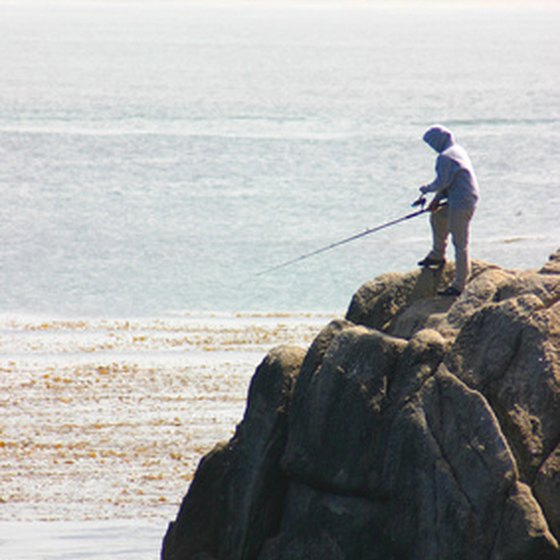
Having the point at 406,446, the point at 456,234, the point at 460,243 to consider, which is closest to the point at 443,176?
the point at 456,234

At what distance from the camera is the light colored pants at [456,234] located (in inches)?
585

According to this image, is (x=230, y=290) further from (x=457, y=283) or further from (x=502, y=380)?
(x=502, y=380)

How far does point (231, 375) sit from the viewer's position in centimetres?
2381

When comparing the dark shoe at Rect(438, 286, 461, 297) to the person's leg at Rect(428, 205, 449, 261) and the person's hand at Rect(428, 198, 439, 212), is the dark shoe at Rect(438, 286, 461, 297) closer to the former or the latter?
the person's leg at Rect(428, 205, 449, 261)

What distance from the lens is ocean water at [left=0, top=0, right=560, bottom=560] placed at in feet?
66.0

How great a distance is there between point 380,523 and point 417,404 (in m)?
1.20

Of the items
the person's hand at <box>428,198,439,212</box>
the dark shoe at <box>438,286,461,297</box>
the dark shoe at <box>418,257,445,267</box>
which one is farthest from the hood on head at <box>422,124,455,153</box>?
the dark shoe at <box>438,286,461,297</box>

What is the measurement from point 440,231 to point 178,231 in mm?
21402

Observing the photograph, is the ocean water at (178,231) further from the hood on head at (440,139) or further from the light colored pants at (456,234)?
the hood on head at (440,139)

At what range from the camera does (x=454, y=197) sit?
1511cm

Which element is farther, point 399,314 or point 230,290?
point 230,290

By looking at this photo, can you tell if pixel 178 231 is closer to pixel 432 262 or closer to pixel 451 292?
pixel 432 262

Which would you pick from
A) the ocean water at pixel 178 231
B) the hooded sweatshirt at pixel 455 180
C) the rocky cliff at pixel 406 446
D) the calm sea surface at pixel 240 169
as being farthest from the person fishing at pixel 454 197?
the calm sea surface at pixel 240 169

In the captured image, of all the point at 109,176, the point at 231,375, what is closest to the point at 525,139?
the point at 109,176
